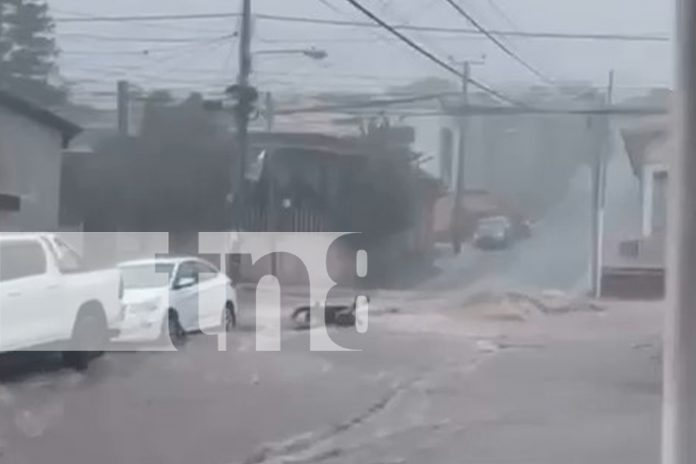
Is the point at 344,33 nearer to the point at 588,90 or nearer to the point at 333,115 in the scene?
the point at 333,115

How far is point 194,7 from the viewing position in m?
2.90

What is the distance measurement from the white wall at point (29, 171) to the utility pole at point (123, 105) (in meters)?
0.15

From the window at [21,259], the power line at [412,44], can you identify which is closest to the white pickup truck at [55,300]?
the window at [21,259]

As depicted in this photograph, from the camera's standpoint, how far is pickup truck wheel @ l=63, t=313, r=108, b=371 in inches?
109

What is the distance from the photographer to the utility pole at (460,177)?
9.44 ft

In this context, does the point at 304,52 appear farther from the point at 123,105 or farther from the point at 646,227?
the point at 646,227

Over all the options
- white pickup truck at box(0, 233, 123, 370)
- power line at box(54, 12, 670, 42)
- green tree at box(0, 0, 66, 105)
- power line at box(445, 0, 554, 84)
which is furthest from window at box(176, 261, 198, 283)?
power line at box(445, 0, 554, 84)

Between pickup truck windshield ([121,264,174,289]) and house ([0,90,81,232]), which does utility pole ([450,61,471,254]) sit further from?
house ([0,90,81,232])

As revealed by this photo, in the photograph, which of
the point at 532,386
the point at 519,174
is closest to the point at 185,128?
the point at 519,174

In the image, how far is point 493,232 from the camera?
2.89 metres

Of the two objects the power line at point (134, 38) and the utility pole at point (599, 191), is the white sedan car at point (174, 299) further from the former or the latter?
the utility pole at point (599, 191)

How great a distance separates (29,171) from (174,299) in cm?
46

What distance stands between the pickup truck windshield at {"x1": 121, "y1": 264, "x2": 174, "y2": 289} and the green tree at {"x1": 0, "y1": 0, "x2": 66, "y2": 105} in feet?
1.46

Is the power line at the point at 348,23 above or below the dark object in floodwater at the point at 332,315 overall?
→ above
